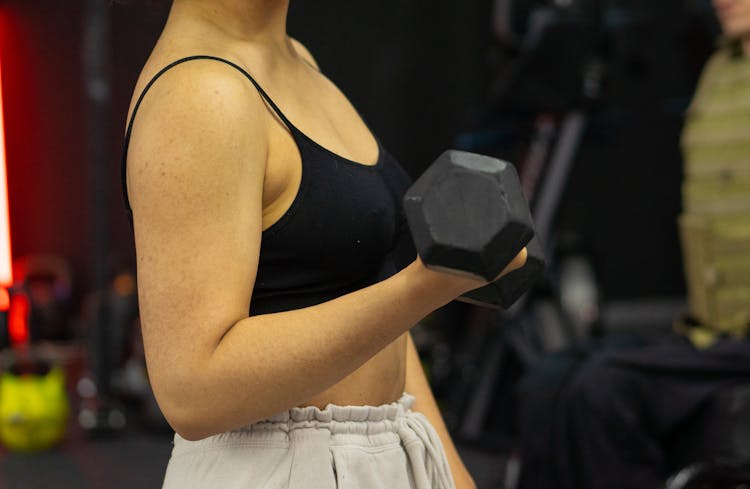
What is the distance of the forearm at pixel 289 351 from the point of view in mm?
856

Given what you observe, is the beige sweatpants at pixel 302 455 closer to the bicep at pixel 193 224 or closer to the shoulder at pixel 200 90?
the bicep at pixel 193 224

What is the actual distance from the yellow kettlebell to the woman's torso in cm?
287

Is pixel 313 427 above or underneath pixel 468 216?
underneath

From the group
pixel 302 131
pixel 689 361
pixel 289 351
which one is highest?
pixel 302 131

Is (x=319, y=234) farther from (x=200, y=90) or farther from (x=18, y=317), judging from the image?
(x=18, y=317)

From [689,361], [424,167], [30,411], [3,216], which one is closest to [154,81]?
[689,361]

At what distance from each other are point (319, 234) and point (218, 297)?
0.12 metres

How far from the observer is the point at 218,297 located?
34.2 inches

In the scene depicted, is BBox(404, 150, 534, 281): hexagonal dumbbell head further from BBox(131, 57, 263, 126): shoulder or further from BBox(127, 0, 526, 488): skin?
BBox(131, 57, 263, 126): shoulder

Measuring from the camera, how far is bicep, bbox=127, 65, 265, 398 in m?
0.87

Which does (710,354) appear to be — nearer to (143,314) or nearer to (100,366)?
(143,314)

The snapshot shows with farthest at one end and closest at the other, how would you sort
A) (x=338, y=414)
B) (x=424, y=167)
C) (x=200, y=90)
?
(x=424, y=167), (x=338, y=414), (x=200, y=90)

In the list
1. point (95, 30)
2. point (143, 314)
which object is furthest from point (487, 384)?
point (143, 314)

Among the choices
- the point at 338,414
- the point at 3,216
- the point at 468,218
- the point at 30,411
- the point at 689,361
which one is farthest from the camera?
the point at 3,216
